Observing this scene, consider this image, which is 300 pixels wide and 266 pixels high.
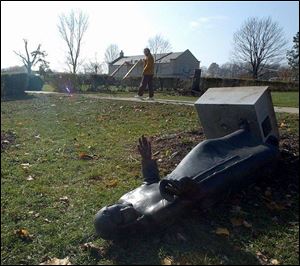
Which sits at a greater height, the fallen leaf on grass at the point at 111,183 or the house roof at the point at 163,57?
the house roof at the point at 163,57

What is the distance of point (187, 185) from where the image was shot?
3.36 meters

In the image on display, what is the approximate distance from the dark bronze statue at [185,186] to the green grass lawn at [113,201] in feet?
0.65

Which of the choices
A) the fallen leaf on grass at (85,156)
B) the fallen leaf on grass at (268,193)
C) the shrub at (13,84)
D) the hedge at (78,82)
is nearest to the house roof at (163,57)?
the hedge at (78,82)

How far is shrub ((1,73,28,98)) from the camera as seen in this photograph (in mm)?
19141

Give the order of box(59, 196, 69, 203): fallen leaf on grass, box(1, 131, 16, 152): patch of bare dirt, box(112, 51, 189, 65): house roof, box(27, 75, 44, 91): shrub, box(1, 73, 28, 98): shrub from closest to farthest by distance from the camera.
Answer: box(59, 196, 69, 203): fallen leaf on grass < box(1, 131, 16, 152): patch of bare dirt < box(1, 73, 28, 98): shrub < box(27, 75, 44, 91): shrub < box(112, 51, 189, 65): house roof

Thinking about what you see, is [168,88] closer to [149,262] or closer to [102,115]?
Result: [102,115]

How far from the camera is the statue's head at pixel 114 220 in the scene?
3.33 m

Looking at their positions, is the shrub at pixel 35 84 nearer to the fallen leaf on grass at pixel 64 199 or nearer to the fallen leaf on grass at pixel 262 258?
the fallen leaf on grass at pixel 64 199

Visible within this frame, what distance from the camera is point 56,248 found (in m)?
3.40

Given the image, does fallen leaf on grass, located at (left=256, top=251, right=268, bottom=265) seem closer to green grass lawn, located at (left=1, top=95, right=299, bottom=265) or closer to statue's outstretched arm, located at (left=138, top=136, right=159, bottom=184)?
green grass lawn, located at (left=1, top=95, right=299, bottom=265)

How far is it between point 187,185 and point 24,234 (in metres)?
1.63

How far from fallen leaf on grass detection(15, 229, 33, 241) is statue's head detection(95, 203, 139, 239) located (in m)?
0.69

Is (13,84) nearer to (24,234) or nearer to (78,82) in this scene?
(78,82)

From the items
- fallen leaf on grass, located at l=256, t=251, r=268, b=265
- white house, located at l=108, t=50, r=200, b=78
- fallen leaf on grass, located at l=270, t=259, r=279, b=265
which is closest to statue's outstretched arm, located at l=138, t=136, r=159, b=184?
fallen leaf on grass, located at l=256, t=251, r=268, b=265
